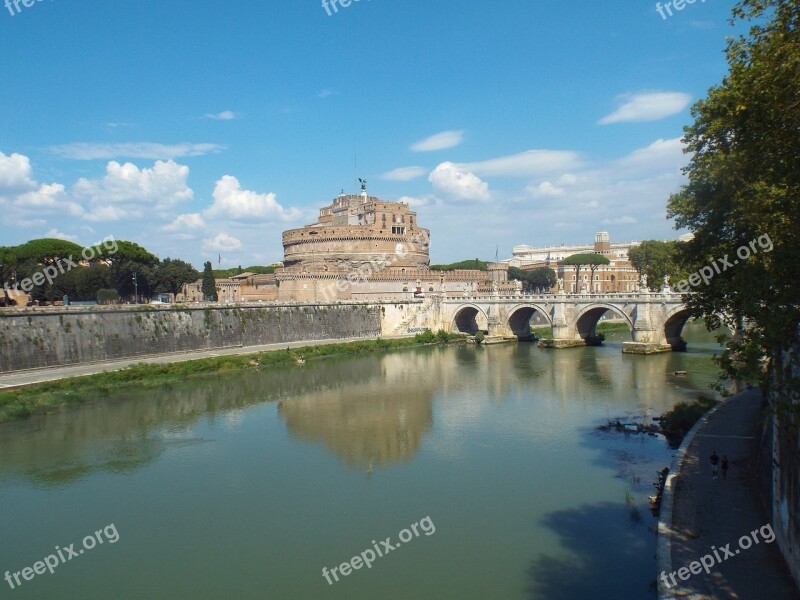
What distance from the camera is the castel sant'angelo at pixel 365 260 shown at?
43406mm

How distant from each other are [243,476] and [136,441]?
4.42 metres

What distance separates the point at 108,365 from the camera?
25.3 metres

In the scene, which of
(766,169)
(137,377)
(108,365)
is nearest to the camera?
(766,169)

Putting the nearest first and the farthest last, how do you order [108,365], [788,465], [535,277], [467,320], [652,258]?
1. [788,465]
2. [108,365]
3. [652,258]
4. [467,320]
5. [535,277]

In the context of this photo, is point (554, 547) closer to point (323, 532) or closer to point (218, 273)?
point (323, 532)

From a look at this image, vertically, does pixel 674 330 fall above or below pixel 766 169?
below

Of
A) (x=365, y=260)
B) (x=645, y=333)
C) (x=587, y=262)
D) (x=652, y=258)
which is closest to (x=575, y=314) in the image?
(x=645, y=333)

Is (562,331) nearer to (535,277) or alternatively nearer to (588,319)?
(588,319)

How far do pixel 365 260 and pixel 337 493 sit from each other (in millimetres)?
39330

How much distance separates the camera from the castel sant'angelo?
43406 millimetres

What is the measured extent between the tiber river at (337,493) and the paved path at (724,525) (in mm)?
976

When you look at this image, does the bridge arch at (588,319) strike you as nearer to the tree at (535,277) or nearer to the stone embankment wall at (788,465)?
the tree at (535,277)

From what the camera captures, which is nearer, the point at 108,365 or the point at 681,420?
the point at 681,420

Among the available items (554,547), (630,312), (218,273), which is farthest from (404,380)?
(218,273)
